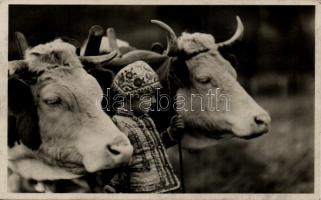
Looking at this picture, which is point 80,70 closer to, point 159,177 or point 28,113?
point 28,113

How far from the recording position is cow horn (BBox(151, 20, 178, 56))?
6.52 metres

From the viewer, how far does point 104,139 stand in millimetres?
6359

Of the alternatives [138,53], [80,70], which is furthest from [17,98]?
[138,53]

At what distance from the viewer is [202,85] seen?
6.59 metres

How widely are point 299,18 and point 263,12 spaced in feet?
1.07

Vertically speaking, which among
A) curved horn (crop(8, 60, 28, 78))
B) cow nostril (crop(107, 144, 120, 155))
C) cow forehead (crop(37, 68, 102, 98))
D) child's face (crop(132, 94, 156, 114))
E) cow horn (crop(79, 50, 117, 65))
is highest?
cow horn (crop(79, 50, 117, 65))

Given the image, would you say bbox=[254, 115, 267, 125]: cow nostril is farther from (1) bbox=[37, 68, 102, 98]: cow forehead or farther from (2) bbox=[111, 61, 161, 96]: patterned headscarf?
(1) bbox=[37, 68, 102, 98]: cow forehead

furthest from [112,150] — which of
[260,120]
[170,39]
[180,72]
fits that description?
[260,120]

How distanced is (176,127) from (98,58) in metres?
0.91

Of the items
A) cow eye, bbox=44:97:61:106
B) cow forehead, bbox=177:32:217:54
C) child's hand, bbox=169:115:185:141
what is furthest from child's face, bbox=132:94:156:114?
cow eye, bbox=44:97:61:106

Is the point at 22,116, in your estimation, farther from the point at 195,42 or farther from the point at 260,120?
the point at 260,120

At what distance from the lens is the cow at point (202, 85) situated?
6531 mm

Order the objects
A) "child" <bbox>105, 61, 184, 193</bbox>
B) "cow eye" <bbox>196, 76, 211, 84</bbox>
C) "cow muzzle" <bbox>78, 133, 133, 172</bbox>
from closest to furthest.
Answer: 1. "cow muzzle" <bbox>78, 133, 133, 172</bbox>
2. "child" <bbox>105, 61, 184, 193</bbox>
3. "cow eye" <bbox>196, 76, 211, 84</bbox>

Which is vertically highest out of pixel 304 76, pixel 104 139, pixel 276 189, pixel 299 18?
pixel 299 18
